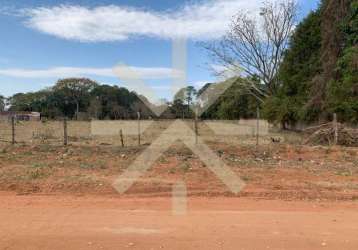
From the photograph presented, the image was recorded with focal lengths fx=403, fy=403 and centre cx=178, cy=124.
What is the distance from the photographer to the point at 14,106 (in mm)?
87062

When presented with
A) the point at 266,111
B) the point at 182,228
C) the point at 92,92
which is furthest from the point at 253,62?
the point at 92,92

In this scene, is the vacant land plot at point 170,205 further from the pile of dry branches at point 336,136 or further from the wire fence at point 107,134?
the pile of dry branches at point 336,136

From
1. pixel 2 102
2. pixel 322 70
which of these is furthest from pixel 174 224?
pixel 2 102

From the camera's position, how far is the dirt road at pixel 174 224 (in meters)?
4.13

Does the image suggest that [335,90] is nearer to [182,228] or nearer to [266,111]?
[266,111]

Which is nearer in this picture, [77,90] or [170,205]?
[170,205]

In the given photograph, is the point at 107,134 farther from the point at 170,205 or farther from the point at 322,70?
the point at 170,205

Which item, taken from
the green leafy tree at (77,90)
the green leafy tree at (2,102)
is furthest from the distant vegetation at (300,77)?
the green leafy tree at (2,102)

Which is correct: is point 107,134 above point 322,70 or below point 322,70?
below

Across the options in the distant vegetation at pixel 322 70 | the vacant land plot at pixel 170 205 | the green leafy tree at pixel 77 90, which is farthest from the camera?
the green leafy tree at pixel 77 90

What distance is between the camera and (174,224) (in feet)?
15.9

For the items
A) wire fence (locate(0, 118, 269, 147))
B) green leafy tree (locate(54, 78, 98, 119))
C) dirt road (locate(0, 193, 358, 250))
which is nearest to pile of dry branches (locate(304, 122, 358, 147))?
wire fence (locate(0, 118, 269, 147))

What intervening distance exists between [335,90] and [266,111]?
11091mm

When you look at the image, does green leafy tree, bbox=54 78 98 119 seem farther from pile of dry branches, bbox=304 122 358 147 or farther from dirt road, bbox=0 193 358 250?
dirt road, bbox=0 193 358 250
